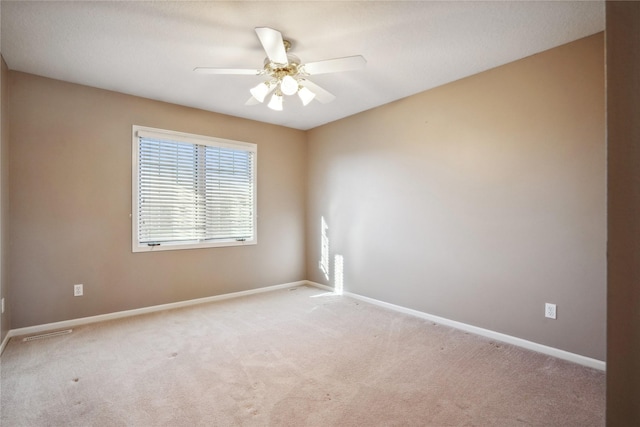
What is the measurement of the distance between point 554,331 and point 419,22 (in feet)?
8.87

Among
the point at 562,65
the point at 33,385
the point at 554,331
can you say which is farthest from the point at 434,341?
the point at 33,385

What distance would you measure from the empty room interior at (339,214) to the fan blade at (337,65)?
2cm

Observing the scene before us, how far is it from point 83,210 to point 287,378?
283 cm

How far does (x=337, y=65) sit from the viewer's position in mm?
2213

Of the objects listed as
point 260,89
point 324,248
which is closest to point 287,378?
point 260,89

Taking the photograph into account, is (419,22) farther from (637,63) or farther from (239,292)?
(239,292)

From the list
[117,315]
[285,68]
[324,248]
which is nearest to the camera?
[285,68]

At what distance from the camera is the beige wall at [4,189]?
2.68 m

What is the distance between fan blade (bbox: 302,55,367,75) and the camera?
2.12m

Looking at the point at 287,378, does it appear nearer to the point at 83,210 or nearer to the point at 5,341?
the point at 5,341

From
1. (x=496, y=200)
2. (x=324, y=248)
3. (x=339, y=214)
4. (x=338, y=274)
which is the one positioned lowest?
(x=338, y=274)

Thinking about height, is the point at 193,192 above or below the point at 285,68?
below

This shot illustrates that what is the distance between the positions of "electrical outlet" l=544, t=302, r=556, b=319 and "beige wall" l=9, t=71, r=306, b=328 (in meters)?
3.63

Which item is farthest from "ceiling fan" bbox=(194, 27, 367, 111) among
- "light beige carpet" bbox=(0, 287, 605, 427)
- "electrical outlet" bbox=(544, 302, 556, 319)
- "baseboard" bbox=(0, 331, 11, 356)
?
"baseboard" bbox=(0, 331, 11, 356)
